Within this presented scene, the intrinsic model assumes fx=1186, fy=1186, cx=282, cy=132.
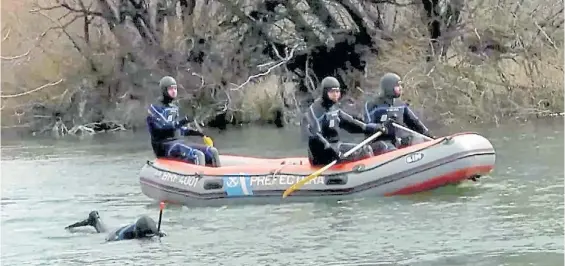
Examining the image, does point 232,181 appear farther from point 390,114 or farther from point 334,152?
point 390,114

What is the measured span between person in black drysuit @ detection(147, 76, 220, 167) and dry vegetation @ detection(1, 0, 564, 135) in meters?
9.24

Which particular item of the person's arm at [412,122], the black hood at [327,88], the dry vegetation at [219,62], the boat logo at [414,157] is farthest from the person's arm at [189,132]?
the dry vegetation at [219,62]

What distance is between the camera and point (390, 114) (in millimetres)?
12219

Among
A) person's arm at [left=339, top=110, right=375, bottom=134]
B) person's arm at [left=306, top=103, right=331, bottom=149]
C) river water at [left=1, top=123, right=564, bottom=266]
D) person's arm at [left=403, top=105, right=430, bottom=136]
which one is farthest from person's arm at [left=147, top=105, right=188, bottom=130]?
person's arm at [left=403, top=105, right=430, bottom=136]

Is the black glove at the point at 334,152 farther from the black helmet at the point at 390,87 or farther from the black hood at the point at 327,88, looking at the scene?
Answer: the black helmet at the point at 390,87

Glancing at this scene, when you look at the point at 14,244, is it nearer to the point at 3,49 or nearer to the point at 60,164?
the point at 60,164

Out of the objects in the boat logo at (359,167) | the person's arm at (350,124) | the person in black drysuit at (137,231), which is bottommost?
the person in black drysuit at (137,231)

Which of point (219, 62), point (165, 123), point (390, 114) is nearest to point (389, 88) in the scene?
point (390, 114)

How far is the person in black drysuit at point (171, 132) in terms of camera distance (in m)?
12.6

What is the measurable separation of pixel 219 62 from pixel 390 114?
45.2ft

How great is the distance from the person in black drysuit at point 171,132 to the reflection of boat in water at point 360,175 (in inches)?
16.6

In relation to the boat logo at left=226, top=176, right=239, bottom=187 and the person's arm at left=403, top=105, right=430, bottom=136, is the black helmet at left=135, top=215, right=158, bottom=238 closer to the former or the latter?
the boat logo at left=226, top=176, right=239, bottom=187

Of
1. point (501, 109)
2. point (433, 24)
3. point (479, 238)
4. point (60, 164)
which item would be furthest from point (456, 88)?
point (479, 238)

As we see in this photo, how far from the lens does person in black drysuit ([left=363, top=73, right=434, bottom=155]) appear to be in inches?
480
